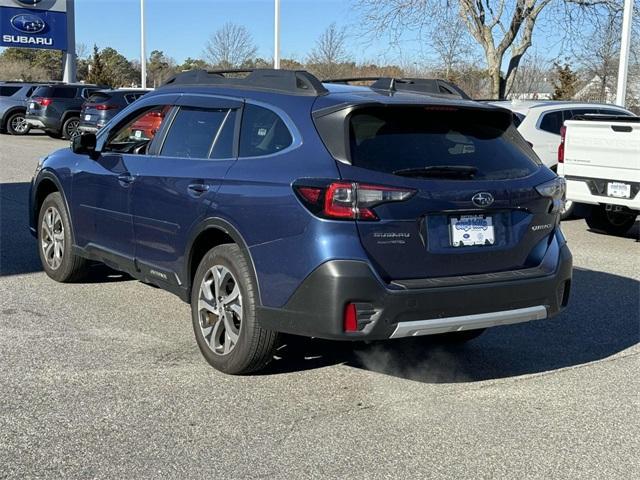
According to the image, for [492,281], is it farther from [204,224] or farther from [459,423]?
[204,224]

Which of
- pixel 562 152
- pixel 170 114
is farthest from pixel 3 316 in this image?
pixel 562 152

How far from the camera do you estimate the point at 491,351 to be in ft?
18.3

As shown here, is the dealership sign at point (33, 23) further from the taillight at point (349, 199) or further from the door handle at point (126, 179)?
the taillight at point (349, 199)

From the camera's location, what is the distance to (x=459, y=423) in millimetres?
4277

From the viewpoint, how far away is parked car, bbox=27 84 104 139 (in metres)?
27.1

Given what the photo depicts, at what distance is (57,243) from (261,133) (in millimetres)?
2965

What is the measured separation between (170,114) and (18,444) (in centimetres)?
266

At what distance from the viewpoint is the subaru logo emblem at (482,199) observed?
14.5 feet

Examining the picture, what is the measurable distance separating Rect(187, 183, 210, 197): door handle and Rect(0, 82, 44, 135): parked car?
2602 centimetres

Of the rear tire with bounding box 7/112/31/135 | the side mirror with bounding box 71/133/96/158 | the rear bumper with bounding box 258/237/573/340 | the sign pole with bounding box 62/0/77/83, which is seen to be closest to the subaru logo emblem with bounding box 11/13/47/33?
the sign pole with bounding box 62/0/77/83

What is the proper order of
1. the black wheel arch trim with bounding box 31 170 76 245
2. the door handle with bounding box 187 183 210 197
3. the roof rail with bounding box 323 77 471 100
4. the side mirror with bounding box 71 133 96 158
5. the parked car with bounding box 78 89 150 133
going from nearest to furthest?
the door handle with bounding box 187 183 210 197 < the roof rail with bounding box 323 77 471 100 < the side mirror with bounding box 71 133 96 158 < the black wheel arch trim with bounding box 31 170 76 245 < the parked car with bounding box 78 89 150 133

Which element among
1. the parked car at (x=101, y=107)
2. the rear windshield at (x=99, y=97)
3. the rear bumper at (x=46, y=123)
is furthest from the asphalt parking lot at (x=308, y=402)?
the rear bumper at (x=46, y=123)

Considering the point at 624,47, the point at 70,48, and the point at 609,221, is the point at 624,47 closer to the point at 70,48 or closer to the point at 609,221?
the point at 609,221

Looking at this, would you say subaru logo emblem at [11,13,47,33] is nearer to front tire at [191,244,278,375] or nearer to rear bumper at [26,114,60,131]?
rear bumper at [26,114,60,131]
